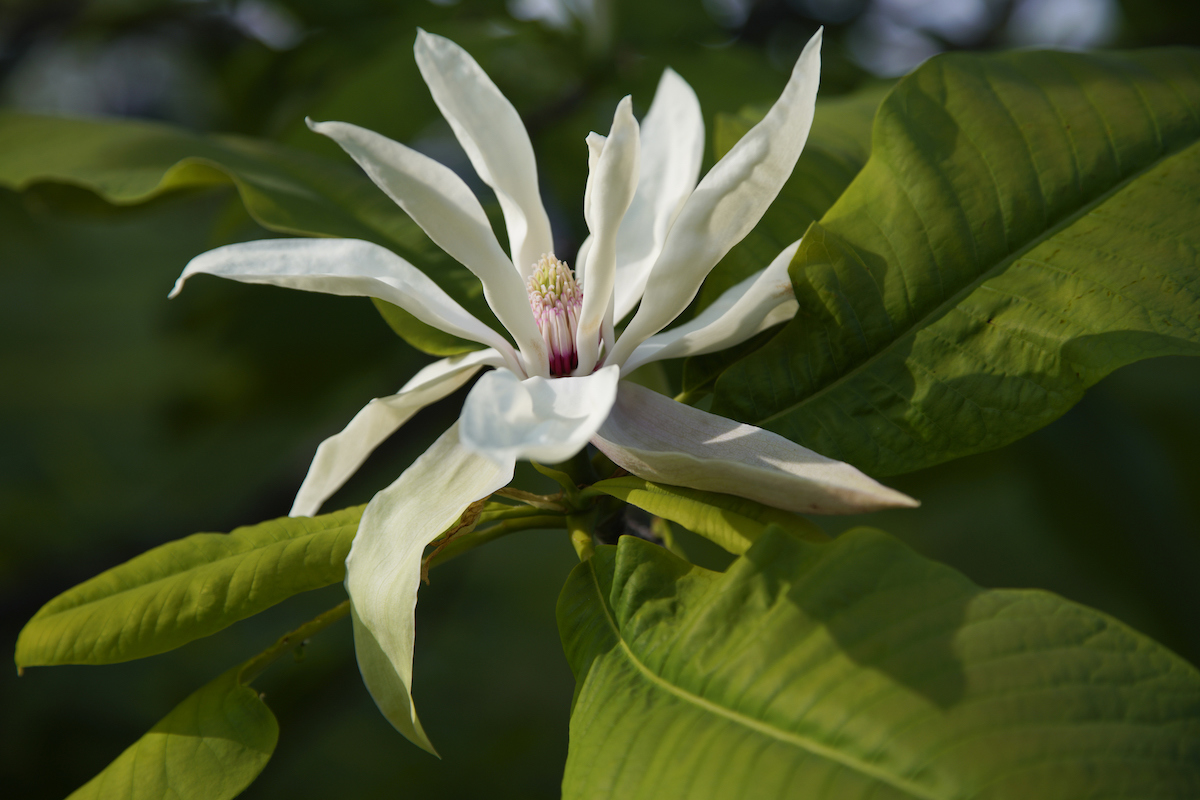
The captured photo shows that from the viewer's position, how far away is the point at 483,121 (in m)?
0.59

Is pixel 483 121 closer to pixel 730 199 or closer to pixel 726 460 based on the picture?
pixel 730 199

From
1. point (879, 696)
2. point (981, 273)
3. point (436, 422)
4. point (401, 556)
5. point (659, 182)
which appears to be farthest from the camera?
point (436, 422)

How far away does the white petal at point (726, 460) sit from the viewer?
0.43m

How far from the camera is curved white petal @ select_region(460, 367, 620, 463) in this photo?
37 centimetres

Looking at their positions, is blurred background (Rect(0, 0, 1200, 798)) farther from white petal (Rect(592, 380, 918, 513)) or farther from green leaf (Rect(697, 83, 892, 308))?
white petal (Rect(592, 380, 918, 513))

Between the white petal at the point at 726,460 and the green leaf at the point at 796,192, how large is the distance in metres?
0.21

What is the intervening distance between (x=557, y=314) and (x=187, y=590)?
1.08ft

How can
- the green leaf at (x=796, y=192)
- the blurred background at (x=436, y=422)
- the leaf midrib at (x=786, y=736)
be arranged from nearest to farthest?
the leaf midrib at (x=786, y=736)
the green leaf at (x=796, y=192)
the blurred background at (x=436, y=422)

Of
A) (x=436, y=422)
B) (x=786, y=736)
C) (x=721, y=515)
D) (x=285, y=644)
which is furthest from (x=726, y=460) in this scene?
(x=436, y=422)

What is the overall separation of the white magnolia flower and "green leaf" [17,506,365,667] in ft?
0.18

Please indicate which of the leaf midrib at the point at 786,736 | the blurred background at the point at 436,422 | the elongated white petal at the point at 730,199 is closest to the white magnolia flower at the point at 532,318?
the elongated white petal at the point at 730,199

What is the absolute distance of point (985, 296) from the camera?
1.92 ft

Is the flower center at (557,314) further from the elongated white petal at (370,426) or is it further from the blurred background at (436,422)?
the blurred background at (436,422)

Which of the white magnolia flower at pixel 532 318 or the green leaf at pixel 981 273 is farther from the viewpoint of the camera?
the green leaf at pixel 981 273
